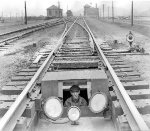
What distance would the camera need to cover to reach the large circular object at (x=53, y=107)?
13.8 ft

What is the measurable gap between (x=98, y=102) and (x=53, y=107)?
2.36 feet

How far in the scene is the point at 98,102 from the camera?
4.46 meters

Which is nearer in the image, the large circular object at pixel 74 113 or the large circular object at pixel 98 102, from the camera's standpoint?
the large circular object at pixel 74 113

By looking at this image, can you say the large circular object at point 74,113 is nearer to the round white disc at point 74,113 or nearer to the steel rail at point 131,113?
the round white disc at point 74,113

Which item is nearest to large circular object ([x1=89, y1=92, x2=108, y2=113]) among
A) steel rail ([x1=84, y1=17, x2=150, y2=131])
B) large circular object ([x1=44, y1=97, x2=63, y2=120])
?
steel rail ([x1=84, y1=17, x2=150, y2=131])

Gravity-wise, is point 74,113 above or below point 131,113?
below

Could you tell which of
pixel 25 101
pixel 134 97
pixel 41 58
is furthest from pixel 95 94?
pixel 41 58

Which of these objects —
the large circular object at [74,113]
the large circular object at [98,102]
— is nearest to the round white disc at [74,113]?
the large circular object at [74,113]

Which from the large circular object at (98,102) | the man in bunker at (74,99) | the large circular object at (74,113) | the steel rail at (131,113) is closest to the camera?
the steel rail at (131,113)

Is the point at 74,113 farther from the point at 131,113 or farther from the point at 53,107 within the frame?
the point at 131,113

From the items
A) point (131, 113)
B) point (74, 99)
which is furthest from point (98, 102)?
point (131, 113)

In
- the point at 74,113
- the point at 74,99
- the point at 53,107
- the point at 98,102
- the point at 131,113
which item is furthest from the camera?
the point at 74,99

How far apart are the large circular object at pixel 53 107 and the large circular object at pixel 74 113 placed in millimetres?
159

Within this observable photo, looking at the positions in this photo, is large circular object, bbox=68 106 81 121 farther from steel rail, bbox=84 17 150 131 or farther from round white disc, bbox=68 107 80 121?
steel rail, bbox=84 17 150 131
